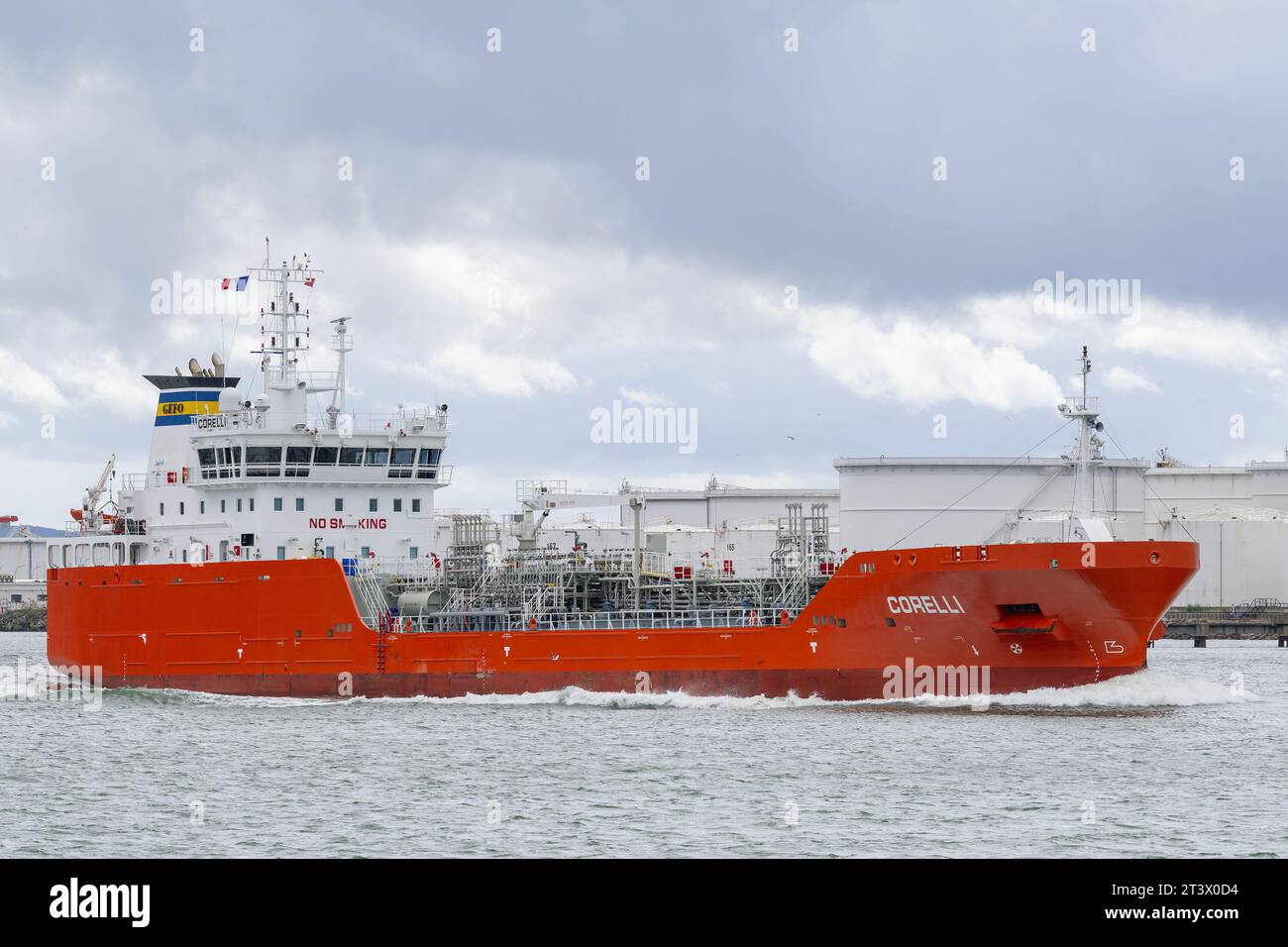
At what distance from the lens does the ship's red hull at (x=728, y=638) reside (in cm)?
2984

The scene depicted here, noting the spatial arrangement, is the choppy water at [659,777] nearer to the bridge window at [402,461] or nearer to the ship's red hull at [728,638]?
the ship's red hull at [728,638]

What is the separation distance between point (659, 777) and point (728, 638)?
28.6 feet

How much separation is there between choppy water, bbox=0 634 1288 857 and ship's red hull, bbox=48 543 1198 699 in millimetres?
499

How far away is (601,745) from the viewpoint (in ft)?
89.8

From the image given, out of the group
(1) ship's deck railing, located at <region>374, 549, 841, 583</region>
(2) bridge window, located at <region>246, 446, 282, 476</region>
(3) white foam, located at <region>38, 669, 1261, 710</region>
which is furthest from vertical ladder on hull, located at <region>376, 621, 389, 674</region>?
(2) bridge window, located at <region>246, 446, 282, 476</region>

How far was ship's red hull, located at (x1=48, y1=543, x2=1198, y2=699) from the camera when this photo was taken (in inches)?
1175

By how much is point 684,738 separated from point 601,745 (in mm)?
1537

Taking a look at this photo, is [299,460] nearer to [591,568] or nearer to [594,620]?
[591,568]

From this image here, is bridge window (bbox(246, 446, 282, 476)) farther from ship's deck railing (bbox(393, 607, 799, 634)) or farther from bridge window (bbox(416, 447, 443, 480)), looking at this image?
ship's deck railing (bbox(393, 607, 799, 634))

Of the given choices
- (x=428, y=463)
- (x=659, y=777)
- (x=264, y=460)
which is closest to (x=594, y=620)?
(x=428, y=463)

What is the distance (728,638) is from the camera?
32531 millimetres
